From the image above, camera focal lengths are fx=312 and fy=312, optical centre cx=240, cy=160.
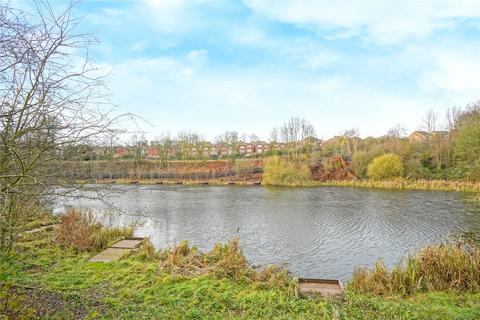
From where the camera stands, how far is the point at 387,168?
3247 centimetres

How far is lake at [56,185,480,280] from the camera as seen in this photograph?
9.05m

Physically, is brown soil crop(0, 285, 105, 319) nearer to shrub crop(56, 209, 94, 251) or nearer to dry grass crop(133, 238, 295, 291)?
dry grass crop(133, 238, 295, 291)

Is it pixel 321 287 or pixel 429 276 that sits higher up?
pixel 429 276

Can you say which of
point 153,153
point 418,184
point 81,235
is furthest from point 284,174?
point 81,235

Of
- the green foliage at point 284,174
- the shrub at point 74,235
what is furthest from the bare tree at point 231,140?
the shrub at point 74,235

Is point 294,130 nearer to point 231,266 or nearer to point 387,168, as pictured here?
point 387,168

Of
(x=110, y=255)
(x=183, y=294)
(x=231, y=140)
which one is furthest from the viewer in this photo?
(x=231, y=140)

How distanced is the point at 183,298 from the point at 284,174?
98.9 feet

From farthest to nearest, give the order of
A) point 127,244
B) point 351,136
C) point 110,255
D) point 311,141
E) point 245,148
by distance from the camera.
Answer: point 245,148 → point 311,141 → point 351,136 → point 127,244 → point 110,255

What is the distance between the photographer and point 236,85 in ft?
61.8

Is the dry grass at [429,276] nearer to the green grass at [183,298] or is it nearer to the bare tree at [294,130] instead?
the green grass at [183,298]

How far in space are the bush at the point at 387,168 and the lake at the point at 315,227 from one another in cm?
1224

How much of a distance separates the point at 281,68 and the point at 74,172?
15626mm

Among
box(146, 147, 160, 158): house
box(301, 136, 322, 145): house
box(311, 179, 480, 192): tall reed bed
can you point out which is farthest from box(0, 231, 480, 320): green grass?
box(146, 147, 160, 158): house
